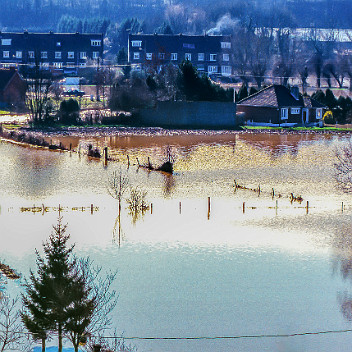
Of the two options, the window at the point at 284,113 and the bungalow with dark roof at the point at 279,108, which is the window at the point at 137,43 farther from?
the window at the point at 284,113

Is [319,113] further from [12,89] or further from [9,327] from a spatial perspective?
[9,327]

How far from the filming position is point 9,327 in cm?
1792

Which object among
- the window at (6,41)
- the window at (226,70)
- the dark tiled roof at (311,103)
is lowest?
the dark tiled roof at (311,103)

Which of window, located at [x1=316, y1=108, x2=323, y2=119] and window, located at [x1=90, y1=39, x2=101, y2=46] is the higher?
window, located at [x1=90, y1=39, x2=101, y2=46]

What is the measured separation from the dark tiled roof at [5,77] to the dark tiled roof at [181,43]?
29.4m

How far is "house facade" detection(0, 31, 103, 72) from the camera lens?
8812 centimetres

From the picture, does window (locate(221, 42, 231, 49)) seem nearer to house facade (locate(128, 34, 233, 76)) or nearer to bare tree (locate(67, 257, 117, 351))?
house facade (locate(128, 34, 233, 76))

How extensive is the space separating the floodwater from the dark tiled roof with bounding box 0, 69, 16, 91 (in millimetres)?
20901

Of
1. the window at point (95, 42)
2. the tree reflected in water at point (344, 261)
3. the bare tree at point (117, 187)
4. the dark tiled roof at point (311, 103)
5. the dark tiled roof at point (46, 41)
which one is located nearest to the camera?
the tree reflected in water at point (344, 261)

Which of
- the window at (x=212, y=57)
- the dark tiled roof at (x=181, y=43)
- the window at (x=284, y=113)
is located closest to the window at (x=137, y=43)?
the dark tiled roof at (x=181, y=43)

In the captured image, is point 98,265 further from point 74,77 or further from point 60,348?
point 74,77

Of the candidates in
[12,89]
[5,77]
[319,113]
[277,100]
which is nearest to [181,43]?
[5,77]

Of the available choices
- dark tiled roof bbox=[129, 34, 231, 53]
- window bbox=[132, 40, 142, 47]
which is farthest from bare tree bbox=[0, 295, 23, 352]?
window bbox=[132, 40, 142, 47]

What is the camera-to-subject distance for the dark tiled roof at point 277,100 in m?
51.5
